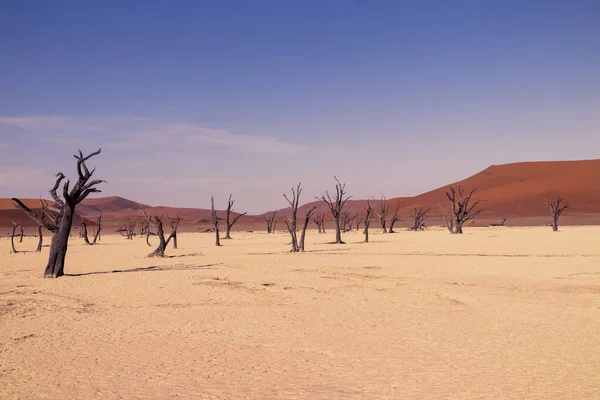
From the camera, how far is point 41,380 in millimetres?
7438

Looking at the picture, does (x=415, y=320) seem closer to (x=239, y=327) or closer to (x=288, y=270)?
(x=239, y=327)

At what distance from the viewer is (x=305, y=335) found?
10.1 m

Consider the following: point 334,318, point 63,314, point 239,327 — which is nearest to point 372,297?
point 334,318

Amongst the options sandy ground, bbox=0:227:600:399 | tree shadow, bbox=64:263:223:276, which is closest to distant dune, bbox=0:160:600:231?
tree shadow, bbox=64:263:223:276

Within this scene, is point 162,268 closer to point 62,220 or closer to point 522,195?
point 62,220

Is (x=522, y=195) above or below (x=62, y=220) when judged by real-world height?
above

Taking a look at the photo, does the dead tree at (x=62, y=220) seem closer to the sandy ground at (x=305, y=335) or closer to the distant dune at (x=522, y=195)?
the sandy ground at (x=305, y=335)

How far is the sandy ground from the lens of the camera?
23.5ft

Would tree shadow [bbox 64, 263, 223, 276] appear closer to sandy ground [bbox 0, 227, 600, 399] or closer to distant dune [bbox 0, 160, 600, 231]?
sandy ground [bbox 0, 227, 600, 399]

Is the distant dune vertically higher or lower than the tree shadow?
higher

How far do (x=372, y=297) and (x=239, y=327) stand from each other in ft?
15.0

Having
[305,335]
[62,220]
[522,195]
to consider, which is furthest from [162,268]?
[522,195]

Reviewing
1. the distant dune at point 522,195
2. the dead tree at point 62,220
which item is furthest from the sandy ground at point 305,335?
the distant dune at point 522,195

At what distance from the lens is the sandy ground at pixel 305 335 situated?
7160mm
